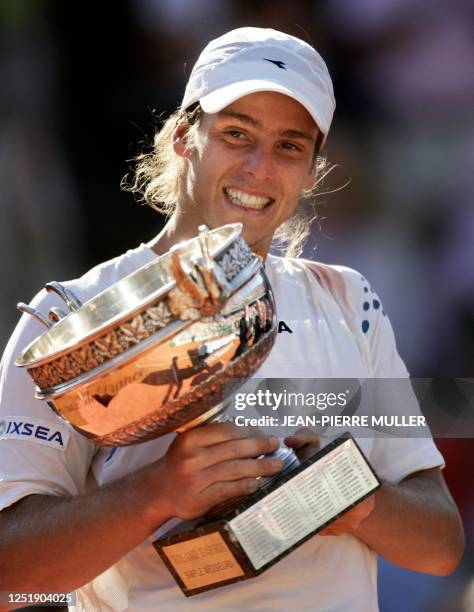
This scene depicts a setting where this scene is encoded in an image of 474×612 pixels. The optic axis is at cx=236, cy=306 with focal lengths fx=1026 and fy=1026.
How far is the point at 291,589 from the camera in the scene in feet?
5.16

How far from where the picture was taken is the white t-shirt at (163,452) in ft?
5.04

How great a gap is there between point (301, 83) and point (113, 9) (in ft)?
7.21

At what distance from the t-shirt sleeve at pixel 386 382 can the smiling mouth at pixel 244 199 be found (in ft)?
0.78

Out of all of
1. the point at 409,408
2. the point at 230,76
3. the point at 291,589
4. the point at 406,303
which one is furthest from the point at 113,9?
Answer: the point at 291,589

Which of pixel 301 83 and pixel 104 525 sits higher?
pixel 301 83

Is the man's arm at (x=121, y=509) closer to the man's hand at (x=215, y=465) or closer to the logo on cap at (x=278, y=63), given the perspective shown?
the man's hand at (x=215, y=465)

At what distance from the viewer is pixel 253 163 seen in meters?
1.76

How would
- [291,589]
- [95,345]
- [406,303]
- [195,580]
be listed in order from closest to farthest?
[95,345] < [195,580] < [291,589] < [406,303]

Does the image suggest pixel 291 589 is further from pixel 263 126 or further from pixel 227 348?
pixel 263 126

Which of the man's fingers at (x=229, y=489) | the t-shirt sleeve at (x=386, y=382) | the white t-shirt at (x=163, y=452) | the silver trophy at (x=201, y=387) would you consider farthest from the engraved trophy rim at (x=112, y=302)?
the t-shirt sleeve at (x=386, y=382)

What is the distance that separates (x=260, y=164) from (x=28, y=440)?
24.1 inches

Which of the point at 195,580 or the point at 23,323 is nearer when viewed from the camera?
the point at 195,580

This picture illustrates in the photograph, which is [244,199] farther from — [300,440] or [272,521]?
[272,521]

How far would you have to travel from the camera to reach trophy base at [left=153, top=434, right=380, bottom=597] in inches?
51.0
